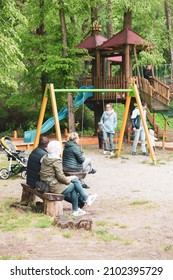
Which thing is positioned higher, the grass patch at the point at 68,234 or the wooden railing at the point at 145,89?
the wooden railing at the point at 145,89

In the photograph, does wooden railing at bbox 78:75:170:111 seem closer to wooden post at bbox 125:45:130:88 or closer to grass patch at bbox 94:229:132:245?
wooden post at bbox 125:45:130:88

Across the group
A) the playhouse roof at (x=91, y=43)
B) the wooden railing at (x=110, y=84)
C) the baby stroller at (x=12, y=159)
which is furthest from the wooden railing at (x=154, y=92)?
the baby stroller at (x=12, y=159)

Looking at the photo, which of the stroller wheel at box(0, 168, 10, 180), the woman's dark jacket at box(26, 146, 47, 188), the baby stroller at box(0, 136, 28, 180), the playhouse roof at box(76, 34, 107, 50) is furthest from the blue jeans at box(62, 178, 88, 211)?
the playhouse roof at box(76, 34, 107, 50)

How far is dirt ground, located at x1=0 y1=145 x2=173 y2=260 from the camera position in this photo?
23.1 feet

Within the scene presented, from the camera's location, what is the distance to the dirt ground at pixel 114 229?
23.1ft

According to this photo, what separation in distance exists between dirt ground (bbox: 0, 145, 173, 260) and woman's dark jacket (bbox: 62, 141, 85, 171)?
92 cm

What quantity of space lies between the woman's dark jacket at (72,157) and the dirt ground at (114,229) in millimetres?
917

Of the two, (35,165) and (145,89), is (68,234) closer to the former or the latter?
(35,165)

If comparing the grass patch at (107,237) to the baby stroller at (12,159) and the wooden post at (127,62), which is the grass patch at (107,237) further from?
the wooden post at (127,62)

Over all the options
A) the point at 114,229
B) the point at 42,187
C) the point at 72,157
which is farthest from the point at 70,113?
the point at 114,229

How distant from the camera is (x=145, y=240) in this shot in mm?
7805

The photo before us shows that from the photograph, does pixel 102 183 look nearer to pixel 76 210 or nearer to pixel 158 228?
pixel 76 210

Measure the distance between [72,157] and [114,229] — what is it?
10.1 ft

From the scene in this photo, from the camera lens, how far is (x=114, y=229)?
336 inches
